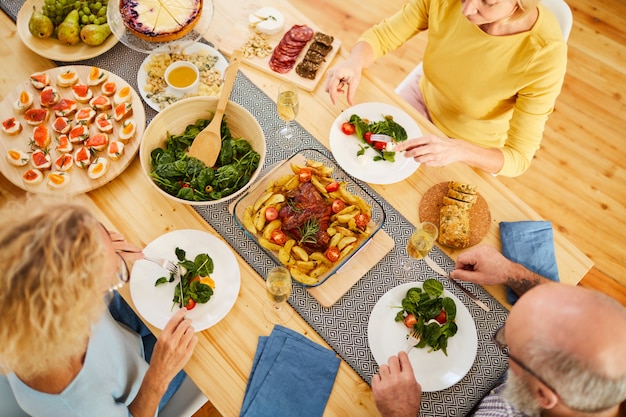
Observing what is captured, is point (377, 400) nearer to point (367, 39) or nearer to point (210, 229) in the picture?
point (210, 229)

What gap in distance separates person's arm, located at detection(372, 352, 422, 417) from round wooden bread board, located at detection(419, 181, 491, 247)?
0.50 meters

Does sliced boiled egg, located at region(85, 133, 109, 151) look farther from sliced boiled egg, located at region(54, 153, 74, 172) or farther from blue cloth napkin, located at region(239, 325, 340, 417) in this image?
blue cloth napkin, located at region(239, 325, 340, 417)

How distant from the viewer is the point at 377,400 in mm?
1432

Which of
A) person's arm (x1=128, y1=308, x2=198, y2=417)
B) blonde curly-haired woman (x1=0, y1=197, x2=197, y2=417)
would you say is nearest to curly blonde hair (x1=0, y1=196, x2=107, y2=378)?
blonde curly-haired woman (x1=0, y1=197, x2=197, y2=417)

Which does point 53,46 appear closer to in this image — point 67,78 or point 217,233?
point 67,78

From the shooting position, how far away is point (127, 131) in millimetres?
1769

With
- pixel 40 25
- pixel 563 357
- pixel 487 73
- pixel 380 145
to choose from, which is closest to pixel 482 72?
pixel 487 73

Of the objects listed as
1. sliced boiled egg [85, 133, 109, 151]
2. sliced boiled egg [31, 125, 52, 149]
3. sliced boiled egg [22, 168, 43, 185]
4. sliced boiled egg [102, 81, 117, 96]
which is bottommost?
sliced boiled egg [22, 168, 43, 185]

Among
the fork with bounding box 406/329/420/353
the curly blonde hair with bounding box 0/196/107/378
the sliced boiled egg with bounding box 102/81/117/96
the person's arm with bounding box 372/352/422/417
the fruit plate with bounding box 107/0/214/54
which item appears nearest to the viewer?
the curly blonde hair with bounding box 0/196/107/378

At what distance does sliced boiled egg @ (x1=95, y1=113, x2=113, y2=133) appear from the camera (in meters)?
1.78

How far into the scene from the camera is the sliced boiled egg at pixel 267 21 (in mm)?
2053

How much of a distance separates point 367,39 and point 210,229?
103 centimetres

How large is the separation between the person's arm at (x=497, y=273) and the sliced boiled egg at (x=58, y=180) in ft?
4.38

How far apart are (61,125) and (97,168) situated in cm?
24
